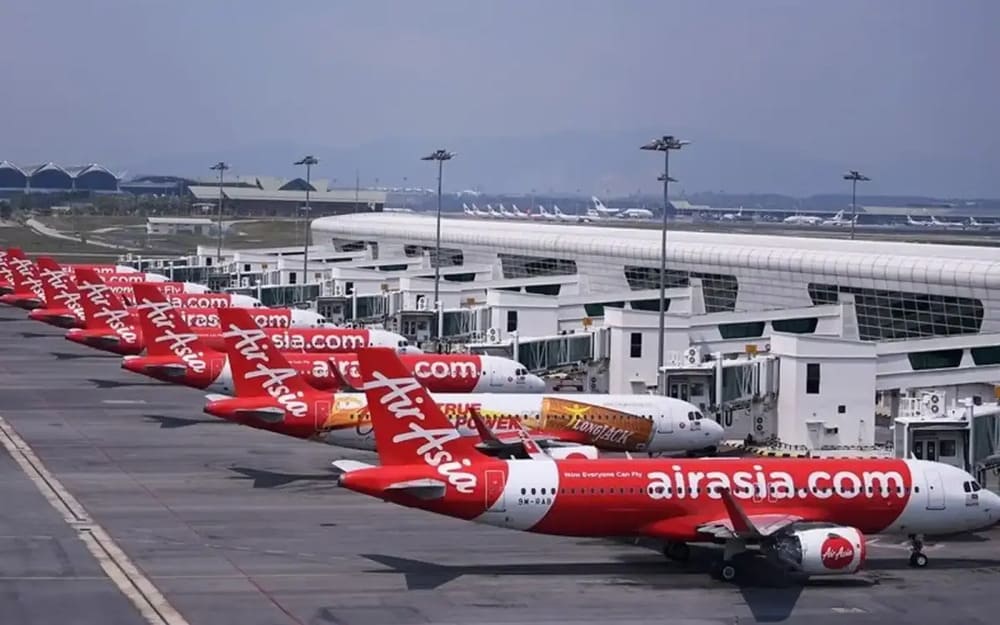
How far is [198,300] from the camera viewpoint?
11250 cm

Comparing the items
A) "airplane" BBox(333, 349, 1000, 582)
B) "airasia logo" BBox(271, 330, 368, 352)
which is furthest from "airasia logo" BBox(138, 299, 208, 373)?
"airplane" BBox(333, 349, 1000, 582)

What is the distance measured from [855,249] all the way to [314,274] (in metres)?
62.9

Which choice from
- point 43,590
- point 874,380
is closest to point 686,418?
point 874,380

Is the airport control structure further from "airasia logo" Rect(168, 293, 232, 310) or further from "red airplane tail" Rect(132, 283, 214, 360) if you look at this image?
"red airplane tail" Rect(132, 283, 214, 360)

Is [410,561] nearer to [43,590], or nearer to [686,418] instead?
[43,590]

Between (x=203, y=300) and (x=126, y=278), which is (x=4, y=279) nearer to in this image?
(x=126, y=278)

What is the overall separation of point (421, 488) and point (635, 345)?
40.4 meters

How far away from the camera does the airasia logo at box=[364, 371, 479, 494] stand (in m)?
44.0

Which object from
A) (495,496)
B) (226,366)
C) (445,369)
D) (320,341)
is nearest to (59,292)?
(320,341)

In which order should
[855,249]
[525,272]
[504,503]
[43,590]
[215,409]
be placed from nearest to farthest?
[43,590]
[504,503]
[215,409]
[855,249]
[525,272]

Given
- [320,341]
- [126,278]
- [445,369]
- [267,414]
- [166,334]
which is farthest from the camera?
[126,278]

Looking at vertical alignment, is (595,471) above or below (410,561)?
above

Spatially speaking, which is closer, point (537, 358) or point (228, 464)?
point (228, 464)

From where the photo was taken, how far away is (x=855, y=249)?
10344 cm
